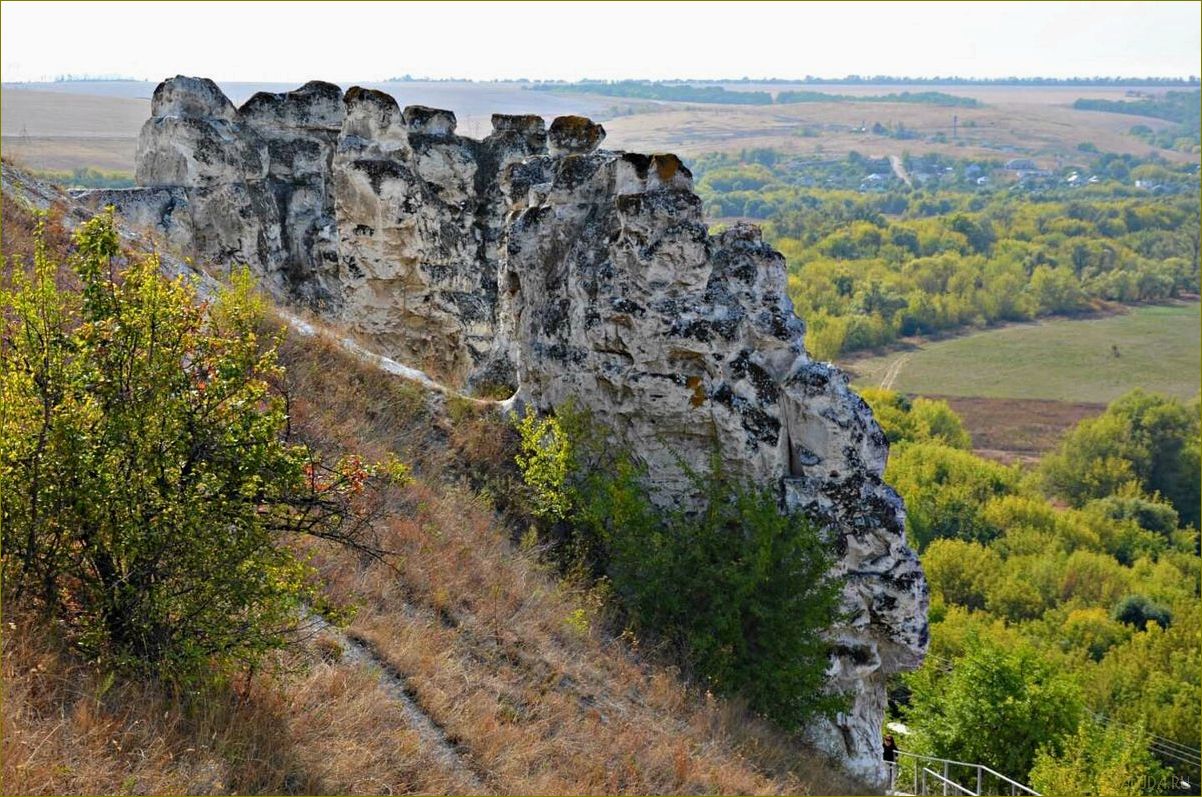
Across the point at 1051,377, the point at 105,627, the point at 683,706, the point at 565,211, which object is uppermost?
the point at 565,211

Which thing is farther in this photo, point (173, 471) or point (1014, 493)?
point (1014, 493)

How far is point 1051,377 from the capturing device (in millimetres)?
79688

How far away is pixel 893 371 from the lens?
80750mm

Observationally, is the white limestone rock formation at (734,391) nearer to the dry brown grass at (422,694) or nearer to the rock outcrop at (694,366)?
the rock outcrop at (694,366)

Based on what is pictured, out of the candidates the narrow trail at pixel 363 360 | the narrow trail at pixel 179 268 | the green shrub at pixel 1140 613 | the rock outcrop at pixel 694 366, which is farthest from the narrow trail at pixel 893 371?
the rock outcrop at pixel 694 366

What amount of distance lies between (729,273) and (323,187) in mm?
10014

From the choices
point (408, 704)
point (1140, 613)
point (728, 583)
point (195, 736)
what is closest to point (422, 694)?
point (408, 704)

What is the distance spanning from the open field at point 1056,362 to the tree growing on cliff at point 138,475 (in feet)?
233

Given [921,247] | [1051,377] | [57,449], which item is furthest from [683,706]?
[921,247]

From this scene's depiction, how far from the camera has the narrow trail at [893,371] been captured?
7638cm

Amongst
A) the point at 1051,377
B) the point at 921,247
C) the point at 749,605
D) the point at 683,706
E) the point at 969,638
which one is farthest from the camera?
the point at 921,247

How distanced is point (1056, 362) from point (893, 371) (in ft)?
43.4

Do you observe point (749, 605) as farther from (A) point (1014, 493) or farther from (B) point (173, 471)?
(A) point (1014, 493)

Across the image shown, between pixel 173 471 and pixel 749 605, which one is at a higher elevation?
pixel 173 471
